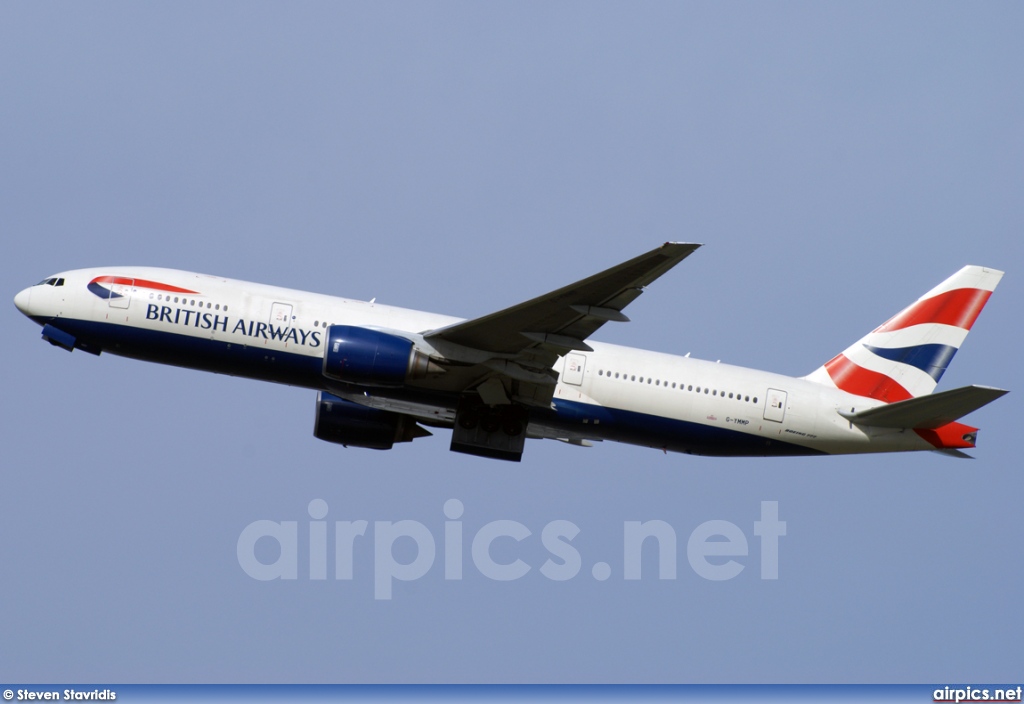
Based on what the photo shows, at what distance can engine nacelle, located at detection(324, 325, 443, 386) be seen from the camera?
34.2m

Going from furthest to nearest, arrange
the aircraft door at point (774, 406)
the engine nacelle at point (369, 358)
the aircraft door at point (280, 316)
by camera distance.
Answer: the aircraft door at point (774, 406), the aircraft door at point (280, 316), the engine nacelle at point (369, 358)

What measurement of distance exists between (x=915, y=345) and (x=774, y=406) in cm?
574

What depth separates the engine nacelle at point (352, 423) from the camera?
39.5 metres

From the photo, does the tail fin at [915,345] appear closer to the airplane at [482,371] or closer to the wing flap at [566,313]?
the airplane at [482,371]

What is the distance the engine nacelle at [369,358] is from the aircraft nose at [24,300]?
8.97 meters

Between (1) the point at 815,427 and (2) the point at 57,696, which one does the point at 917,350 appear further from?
(2) the point at 57,696

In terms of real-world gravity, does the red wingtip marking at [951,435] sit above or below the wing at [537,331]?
below

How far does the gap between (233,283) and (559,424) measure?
980 centimetres

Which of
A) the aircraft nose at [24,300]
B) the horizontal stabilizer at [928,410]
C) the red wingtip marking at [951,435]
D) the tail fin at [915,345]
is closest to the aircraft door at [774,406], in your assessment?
the horizontal stabilizer at [928,410]

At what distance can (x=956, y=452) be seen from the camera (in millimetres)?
37094

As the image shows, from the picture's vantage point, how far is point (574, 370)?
120 ft

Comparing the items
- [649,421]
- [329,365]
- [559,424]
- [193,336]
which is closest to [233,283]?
[193,336]

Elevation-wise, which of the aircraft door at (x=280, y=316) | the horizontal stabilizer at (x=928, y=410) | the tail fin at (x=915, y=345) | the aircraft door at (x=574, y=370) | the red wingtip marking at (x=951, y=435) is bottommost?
the red wingtip marking at (x=951, y=435)

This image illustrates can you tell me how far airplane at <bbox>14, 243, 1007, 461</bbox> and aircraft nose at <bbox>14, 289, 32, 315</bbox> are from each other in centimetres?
5
